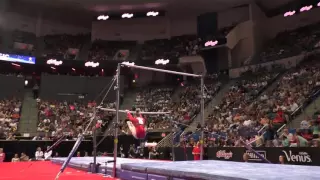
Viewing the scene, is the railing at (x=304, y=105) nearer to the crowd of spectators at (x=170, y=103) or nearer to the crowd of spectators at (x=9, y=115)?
the crowd of spectators at (x=170, y=103)

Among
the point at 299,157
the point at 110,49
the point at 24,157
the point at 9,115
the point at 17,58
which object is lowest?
the point at 24,157

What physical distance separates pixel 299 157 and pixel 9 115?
71.4 ft

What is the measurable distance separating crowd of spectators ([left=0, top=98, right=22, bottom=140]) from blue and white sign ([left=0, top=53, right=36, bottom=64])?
11.5ft

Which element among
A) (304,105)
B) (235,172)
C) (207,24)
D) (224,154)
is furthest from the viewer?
(207,24)

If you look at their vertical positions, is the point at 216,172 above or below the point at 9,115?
below

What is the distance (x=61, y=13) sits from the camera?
3097 centimetres

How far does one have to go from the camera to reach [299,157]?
31.4 feet

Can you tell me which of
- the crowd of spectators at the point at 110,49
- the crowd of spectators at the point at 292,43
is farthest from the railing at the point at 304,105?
the crowd of spectators at the point at 110,49

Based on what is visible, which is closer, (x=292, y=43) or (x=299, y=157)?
(x=299, y=157)

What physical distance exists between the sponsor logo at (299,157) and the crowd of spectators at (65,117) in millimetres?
14506

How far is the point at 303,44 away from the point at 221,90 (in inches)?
284

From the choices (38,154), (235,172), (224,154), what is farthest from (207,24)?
(235,172)

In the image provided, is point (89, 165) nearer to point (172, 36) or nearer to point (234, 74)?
point (234, 74)

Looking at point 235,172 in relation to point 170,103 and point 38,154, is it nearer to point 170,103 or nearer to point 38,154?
point 38,154
